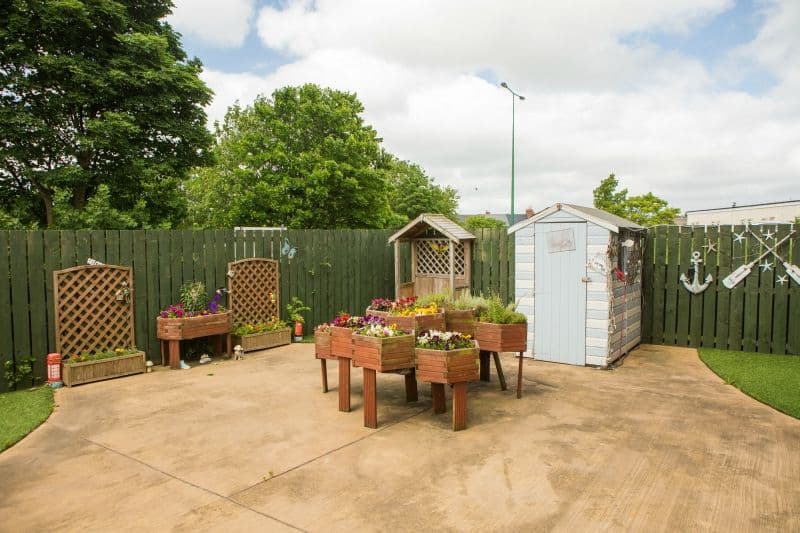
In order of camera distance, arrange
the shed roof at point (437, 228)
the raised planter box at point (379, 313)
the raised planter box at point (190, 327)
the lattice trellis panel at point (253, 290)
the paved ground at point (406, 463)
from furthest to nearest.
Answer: the shed roof at point (437, 228)
the lattice trellis panel at point (253, 290)
the raised planter box at point (190, 327)
the raised planter box at point (379, 313)
the paved ground at point (406, 463)

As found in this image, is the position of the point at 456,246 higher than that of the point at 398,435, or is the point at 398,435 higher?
the point at 456,246

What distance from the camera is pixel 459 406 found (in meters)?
4.71

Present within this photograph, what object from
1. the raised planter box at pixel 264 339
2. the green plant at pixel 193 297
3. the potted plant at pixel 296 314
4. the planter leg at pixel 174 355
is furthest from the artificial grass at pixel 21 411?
the potted plant at pixel 296 314

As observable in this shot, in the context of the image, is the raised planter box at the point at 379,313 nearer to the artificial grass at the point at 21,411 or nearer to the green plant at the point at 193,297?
the green plant at the point at 193,297

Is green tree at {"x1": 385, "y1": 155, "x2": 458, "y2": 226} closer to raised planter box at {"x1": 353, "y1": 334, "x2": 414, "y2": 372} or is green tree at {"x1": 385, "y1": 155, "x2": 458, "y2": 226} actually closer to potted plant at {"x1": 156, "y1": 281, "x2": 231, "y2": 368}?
potted plant at {"x1": 156, "y1": 281, "x2": 231, "y2": 368}

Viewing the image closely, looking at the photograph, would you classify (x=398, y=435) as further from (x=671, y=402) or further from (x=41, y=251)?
(x=41, y=251)

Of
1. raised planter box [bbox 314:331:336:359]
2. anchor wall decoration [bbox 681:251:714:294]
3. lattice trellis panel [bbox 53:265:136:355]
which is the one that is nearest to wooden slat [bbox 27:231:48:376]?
lattice trellis panel [bbox 53:265:136:355]

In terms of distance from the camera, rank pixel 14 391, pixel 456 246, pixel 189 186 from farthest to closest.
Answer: pixel 189 186 → pixel 456 246 → pixel 14 391

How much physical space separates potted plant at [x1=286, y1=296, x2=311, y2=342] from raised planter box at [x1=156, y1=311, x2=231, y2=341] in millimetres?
1730

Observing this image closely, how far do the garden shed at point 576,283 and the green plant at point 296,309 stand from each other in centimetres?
415

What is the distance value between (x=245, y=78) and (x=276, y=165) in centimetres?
706

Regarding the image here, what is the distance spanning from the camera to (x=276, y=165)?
23359mm

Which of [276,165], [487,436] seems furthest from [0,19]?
[487,436]

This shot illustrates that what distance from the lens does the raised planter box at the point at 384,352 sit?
4.73 metres
